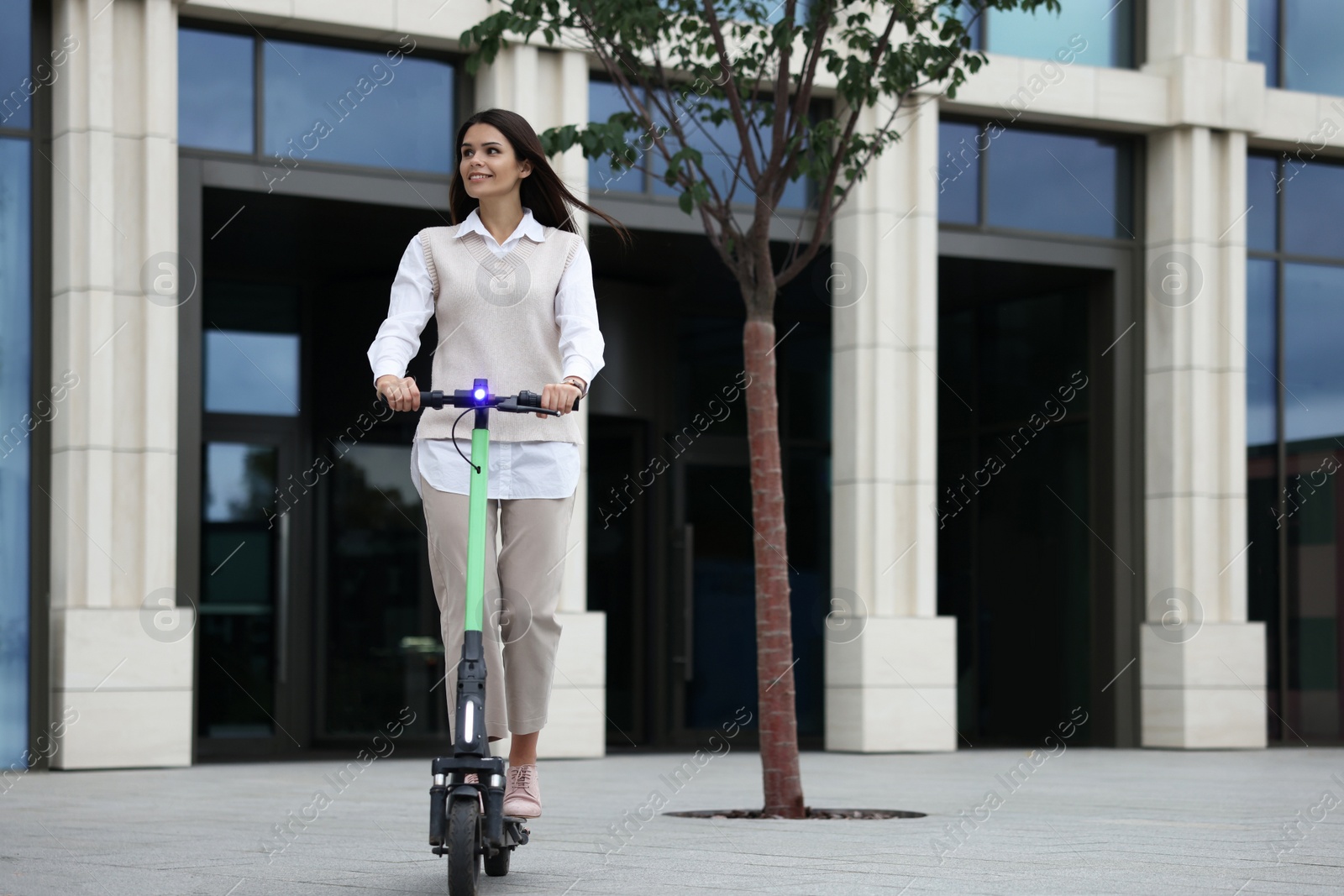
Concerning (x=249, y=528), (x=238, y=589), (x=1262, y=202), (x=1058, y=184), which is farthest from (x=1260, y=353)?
(x=238, y=589)

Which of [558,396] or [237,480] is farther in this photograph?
[237,480]

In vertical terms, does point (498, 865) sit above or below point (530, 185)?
below

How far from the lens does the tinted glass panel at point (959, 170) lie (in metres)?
13.3

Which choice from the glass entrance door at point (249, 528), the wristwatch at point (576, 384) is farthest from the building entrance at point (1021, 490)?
the wristwatch at point (576, 384)

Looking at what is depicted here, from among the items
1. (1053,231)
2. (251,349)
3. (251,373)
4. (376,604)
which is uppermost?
(1053,231)

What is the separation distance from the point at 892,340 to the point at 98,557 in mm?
5831

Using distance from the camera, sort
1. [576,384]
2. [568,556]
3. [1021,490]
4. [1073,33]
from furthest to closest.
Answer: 1. [1021,490]
2. [1073,33]
3. [568,556]
4. [576,384]

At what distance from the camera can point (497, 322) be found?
4.41 m

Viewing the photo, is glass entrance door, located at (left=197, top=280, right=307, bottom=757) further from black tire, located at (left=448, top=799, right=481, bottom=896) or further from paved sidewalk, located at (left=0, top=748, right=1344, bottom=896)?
black tire, located at (left=448, top=799, right=481, bottom=896)

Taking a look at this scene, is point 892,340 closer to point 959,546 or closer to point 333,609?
point 959,546

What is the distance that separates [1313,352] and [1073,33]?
3313 mm

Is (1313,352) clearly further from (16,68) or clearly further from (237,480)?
(16,68)

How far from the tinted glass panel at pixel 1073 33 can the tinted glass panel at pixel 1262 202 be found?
1399 millimetres

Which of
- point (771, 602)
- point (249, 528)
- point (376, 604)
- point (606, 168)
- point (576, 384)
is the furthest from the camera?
point (376, 604)
